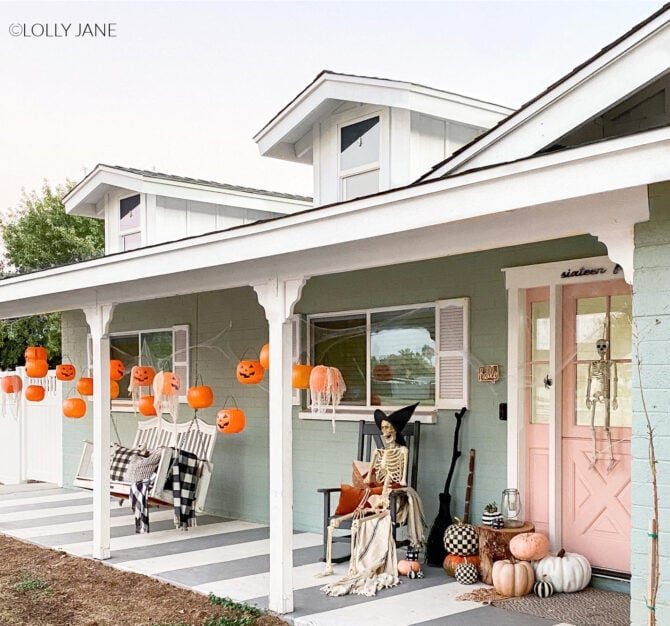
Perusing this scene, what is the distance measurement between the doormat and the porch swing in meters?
3.43

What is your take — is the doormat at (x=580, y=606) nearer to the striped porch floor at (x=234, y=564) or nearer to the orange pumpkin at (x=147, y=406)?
the striped porch floor at (x=234, y=564)

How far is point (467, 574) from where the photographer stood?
5.88m

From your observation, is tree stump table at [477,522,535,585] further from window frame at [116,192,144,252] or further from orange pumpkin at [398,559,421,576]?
A: window frame at [116,192,144,252]

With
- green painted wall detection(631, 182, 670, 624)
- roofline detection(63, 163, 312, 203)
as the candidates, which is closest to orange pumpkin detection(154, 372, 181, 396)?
roofline detection(63, 163, 312, 203)

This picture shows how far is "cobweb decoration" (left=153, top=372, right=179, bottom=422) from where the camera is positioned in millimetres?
8172

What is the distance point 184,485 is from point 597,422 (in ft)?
12.7

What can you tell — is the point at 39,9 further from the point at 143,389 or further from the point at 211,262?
the point at 211,262


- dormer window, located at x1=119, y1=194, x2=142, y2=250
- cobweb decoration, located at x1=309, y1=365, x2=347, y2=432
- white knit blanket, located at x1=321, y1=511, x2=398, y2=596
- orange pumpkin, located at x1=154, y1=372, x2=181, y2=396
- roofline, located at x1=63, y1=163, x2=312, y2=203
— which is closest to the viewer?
white knit blanket, located at x1=321, y1=511, x2=398, y2=596

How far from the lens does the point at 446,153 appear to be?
7.87 m

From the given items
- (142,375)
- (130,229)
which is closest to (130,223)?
(130,229)

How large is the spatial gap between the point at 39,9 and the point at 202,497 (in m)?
14.9

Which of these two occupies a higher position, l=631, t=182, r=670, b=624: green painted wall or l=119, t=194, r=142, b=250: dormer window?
l=119, t=194, r=142, b=250: dormer window

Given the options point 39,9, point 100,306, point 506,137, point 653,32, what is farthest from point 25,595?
point 39,9

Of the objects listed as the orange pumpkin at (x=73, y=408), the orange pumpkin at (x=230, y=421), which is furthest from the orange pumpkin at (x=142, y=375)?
the orange pumpkin at (x=230, y=421)
